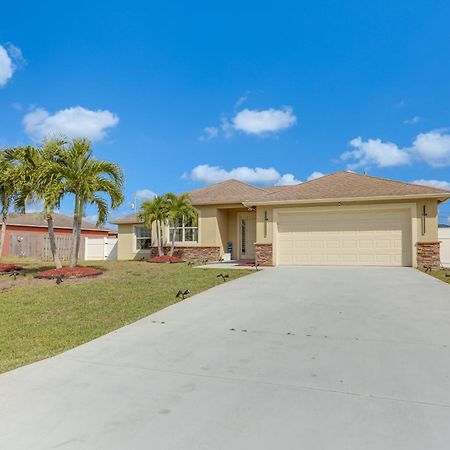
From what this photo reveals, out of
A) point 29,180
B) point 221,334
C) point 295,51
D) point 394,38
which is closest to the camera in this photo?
point 221,334

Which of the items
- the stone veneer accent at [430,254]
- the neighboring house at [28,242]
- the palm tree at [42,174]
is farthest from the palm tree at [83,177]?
the stone veneer accent at [430,254]

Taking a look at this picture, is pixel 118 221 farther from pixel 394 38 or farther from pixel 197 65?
pixel 394 38

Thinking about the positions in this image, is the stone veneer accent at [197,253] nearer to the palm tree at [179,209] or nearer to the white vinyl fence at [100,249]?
the palm tree at [179,209]

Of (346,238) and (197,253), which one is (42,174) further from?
(346,238)

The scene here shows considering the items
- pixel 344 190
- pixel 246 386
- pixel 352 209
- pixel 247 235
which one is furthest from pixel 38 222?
pixel 246 386

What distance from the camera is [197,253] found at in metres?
19.6

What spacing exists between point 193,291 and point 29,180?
7.43 meters

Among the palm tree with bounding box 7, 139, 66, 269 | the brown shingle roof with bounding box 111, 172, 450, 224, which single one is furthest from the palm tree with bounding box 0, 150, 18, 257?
the brown shingle roof with bounding box 111, 172, 450, 224

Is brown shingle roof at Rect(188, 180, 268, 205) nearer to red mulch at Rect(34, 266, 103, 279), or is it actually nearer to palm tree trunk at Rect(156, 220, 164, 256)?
palm tree trunk at Rect(156, 220, 164, 256)

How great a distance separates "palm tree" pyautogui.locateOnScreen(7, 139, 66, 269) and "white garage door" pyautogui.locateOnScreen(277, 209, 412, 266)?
888 centimetres

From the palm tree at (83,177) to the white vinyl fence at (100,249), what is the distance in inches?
473

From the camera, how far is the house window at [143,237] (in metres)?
21.9

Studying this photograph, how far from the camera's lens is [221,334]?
16.9ft

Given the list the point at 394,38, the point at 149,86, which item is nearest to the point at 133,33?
the point at 149,86
